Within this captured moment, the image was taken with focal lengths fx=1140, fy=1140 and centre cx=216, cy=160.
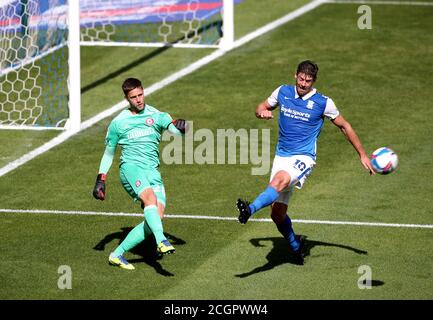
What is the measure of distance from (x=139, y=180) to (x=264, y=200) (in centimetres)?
151

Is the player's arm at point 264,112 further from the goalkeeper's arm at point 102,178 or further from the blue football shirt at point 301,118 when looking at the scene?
the goalkeeper's arm at point 102,178

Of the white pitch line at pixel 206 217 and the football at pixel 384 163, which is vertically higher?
the football at pixel 384 163

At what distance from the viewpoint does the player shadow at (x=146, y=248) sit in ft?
43.5

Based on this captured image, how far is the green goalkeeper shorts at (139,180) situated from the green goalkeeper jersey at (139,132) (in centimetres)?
7

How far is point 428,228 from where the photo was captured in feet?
47.7

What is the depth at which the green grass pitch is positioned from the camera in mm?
12727

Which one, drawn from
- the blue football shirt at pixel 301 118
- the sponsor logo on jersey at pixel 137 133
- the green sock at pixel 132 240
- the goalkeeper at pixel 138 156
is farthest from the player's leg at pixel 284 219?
the sponsor logo on jersey at pixel 137 133

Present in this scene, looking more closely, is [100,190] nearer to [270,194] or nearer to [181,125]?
[181,125]

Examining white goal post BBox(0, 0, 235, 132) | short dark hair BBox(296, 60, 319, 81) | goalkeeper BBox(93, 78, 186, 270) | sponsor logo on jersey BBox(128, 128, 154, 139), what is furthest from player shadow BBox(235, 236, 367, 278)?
white goal post BBox(0, 0, 235, 132)

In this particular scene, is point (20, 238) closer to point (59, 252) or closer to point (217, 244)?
point (59, 252)

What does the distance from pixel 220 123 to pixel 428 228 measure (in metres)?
5.22

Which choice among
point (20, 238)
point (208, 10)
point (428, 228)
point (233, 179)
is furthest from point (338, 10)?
point (20, 238)

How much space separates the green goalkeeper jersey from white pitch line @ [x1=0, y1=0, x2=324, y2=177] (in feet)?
14.5

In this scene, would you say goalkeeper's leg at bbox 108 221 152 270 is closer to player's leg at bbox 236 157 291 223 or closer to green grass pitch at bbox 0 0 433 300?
green grass pitch at bbox 0 0 433 300
